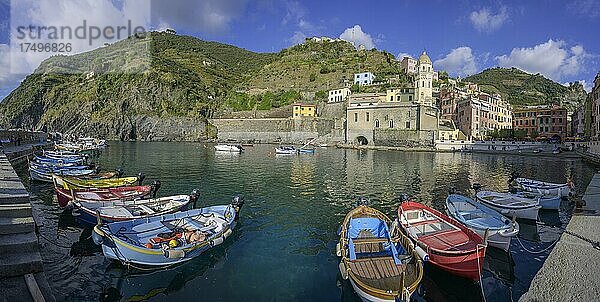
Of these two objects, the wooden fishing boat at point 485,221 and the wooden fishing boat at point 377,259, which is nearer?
the wooden fishing boat at point 377,259

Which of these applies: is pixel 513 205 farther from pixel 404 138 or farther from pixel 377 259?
pixel 404 138

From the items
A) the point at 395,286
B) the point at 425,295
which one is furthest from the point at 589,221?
the point at 395,286

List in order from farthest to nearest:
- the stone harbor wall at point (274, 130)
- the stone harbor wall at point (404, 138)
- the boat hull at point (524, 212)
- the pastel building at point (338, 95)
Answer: the pastel building at point (338, 95), the stone harbor wall at point (274, 130), the stone harbor wall at point (404, 138), the boat hull at point (524, 212)

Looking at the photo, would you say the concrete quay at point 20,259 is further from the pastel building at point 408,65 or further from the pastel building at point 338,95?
the pastel building at point 408,65

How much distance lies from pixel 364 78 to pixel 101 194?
256 ft

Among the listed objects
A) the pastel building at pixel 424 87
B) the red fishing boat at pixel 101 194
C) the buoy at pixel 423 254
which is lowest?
the buoy at pixel 423 254

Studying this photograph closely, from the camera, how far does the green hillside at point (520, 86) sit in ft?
357

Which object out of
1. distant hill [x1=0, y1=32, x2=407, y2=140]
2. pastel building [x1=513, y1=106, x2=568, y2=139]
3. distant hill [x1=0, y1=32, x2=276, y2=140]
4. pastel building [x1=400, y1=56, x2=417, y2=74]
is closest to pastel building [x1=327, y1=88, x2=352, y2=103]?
distant hill [x1=0, y1=32, x2=407, y2=140]

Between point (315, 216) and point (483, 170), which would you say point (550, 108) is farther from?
point (315, 216)

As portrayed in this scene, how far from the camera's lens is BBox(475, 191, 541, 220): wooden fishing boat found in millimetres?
13852

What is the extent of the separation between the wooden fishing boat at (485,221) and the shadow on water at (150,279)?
732 cm

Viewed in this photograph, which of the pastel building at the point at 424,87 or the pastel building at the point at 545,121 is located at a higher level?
the pastel building at the point at 424,87

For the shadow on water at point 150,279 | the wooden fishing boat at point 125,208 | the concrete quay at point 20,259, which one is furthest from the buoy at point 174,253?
the wooden fishing boat at point 125,208

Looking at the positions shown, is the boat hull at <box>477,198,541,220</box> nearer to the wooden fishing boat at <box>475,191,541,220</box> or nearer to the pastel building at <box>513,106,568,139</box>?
the wooden fishing boat at <box>475,191,541,220</box>
